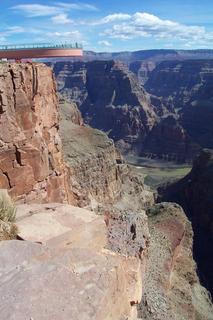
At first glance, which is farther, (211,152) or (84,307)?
(211,152)

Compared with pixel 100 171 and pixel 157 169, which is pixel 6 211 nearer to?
pixel 100 171

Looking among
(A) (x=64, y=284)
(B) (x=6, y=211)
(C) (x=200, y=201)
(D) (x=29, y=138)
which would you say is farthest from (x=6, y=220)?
(C) (x=200, y=201)

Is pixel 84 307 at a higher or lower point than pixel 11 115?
higher

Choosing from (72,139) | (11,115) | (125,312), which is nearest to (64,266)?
(125,312)

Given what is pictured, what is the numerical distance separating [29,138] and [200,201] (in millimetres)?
61605

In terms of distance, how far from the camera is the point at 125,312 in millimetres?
10609

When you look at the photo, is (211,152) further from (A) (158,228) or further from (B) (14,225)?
(B) (14,225)

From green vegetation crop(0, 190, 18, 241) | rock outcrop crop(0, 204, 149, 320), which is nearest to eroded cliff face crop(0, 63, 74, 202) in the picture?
green vegetation crop(0, 190, 18, 241)

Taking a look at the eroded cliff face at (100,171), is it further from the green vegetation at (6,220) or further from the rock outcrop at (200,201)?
the green vegetation at (6,220)

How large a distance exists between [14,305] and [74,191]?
107 ft

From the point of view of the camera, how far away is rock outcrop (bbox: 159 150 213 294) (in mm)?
71688

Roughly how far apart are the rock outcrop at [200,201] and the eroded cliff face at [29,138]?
34540mm

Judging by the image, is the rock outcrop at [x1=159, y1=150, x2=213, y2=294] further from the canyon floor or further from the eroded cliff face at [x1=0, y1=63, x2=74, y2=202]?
the eroded cliff face at [x1=0, y1=63, x2=74, y2=202]

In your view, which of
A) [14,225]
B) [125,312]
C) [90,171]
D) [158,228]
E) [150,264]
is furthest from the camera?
[90,171]
